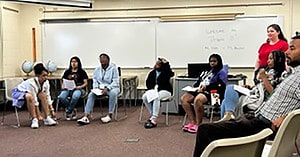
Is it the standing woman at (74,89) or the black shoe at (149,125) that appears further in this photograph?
the standing woman at (74,89)

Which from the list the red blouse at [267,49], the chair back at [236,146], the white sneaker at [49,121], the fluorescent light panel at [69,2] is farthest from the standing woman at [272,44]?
the fluorescent light panel at [69,2]

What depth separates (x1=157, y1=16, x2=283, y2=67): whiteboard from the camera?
24.8 ft

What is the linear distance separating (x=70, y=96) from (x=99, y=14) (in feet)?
8.25

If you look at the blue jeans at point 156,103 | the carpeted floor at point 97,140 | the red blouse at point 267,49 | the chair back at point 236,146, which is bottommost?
the carpeted floor at point 97,140

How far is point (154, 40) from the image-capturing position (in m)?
7.94

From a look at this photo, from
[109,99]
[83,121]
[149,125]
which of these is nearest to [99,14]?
[109,99]

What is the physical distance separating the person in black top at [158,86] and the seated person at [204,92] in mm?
485

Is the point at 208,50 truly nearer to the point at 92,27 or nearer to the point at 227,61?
the point at 227,61

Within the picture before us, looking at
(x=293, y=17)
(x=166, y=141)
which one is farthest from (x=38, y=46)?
(x=293, y=17)

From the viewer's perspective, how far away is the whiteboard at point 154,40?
7.60 meters

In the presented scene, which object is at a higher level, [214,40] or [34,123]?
[214,40]

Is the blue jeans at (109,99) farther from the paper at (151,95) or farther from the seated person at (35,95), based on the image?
the paper at (151,95)

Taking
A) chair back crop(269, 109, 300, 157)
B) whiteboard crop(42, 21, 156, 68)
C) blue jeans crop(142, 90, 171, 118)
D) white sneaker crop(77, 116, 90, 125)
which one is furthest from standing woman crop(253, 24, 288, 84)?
whiteboard crop(42, 21, 156, 68)

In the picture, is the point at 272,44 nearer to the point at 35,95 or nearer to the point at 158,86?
the point at 158,86
